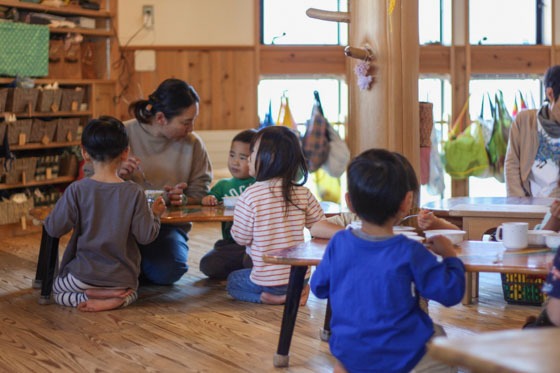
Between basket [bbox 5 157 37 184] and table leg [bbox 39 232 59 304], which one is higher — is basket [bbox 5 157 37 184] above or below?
above

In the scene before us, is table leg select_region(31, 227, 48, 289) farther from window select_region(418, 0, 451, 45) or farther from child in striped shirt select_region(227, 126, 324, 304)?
window select_region(418, 0, 451, 45)

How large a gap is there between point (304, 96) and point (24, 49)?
7.70ft

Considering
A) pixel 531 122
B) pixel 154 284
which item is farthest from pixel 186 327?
pixel 531 122

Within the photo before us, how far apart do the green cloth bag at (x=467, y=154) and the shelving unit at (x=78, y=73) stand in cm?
270

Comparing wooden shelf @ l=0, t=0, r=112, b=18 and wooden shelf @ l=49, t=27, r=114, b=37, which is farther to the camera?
wooden shelf @ l=49, t=27, r=114, b=37

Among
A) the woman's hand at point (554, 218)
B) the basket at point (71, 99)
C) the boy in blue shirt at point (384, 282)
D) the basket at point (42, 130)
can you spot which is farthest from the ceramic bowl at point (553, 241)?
the basket at point (71, 99)

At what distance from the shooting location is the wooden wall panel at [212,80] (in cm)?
681

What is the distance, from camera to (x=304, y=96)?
7168 mm

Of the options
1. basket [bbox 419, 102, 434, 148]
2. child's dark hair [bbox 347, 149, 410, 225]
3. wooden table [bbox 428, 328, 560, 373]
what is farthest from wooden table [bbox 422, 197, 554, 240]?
wooden table [bbox 428, 328, 560, 373]

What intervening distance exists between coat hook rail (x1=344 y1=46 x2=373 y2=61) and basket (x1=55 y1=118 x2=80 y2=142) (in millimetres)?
3550

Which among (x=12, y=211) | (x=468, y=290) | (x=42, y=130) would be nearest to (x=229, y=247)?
(x=468, y=290)

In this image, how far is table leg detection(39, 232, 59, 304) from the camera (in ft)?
12.9

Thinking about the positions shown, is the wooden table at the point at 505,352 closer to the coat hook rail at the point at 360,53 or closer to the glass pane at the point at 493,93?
the coat hook rail at the point at 360,53

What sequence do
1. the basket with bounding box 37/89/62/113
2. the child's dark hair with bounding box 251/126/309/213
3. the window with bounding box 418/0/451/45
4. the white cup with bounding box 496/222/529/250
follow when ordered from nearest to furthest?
the white cup with bounding box 496/222/529/250 < the child's dark hair with bounding box 251/126/309/213 < the basket with bounding box 37/89/62/113 < the window with bounding box 418/0/451/45
